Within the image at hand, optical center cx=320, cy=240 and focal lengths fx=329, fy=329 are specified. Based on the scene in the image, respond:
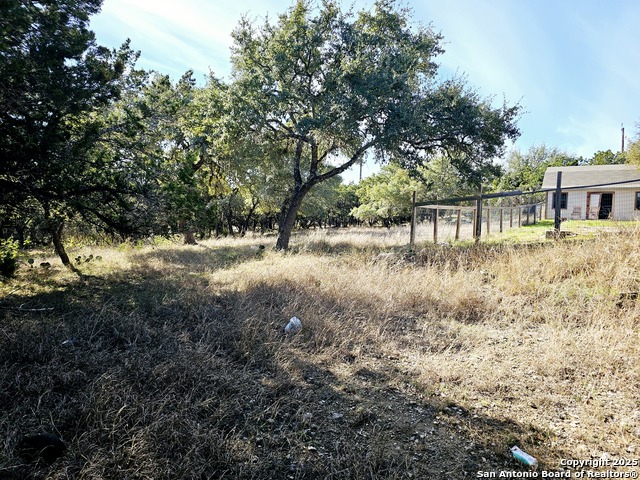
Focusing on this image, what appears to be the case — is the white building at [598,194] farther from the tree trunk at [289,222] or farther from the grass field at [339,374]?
the grass field at [339,374]

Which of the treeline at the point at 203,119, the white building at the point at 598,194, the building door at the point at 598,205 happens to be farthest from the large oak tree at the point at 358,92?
the building door at the point at 598,205

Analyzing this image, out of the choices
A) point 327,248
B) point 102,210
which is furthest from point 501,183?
point 102,210

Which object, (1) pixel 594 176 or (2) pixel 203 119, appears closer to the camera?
(2) pixel 203 119

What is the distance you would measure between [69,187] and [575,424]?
289 inches

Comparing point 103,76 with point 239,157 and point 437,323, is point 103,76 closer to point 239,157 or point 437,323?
point 437,323

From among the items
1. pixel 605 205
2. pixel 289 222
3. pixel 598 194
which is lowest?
Result: pixel 289 222

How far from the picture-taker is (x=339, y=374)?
11.8 feet

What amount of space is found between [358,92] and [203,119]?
6.60 metres

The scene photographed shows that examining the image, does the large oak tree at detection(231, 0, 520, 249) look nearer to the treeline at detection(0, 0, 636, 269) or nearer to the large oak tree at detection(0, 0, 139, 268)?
the treeline at detection(0, 0, 636, 269)

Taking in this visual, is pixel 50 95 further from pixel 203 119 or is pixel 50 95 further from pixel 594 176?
pixel 594 176

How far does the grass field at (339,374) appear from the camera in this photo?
7.68ft

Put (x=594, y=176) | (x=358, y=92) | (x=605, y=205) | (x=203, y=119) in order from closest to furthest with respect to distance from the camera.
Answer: (x=358, y=92) < (x=203, y=119) < (x=605, y=205) < (x=594, y=176)

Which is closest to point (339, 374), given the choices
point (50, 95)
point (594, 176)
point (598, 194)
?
point (50, 95)

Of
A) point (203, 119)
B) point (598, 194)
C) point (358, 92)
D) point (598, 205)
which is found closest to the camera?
point (358, 92)
